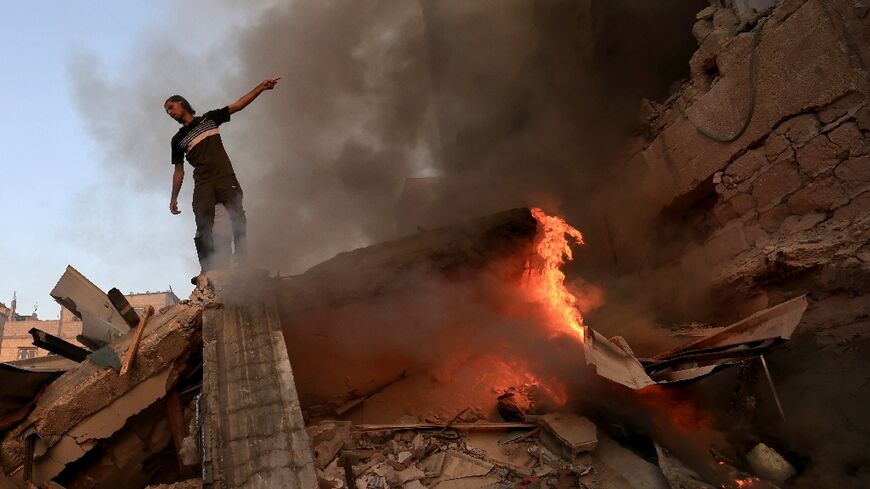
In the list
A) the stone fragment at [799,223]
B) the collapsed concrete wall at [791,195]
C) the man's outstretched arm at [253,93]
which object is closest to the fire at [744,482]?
the collapsed concrete wall at [791,195]

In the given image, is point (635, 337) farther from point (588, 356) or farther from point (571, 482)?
point (571, 482)

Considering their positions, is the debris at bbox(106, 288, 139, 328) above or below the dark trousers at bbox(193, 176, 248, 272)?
below

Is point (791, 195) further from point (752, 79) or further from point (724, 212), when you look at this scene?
point (752, 79)

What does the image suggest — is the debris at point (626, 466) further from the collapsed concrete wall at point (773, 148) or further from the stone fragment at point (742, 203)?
the stone fragment at point (742, 203)

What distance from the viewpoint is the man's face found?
15.8 feet

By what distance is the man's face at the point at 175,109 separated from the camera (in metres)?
4.81

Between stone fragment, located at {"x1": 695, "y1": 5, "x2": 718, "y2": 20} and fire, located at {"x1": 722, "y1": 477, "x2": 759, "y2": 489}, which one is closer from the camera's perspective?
fire, located at {"x1": 722, "y1": 477, "x2": 759, "y2": 489}

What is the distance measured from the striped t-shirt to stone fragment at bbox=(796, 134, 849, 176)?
18.8 ft

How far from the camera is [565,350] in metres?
5.36

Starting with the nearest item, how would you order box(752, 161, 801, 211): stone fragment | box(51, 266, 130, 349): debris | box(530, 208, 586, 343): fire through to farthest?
1. box(752, 161, 801, 211): stone fragment
2. box(51, 266, 130, 349): debris
3. box(530, 208, 586, 343): fire

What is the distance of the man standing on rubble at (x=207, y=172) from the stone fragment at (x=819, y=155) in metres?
5.22

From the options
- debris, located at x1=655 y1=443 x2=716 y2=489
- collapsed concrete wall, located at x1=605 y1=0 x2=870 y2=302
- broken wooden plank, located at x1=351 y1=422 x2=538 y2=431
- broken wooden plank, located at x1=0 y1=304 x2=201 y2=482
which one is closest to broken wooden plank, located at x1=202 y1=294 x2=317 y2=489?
broken wooden plank, located at x1=0 y1=304 x2=201 y2=482

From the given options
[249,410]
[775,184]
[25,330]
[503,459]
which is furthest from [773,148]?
[25,330]

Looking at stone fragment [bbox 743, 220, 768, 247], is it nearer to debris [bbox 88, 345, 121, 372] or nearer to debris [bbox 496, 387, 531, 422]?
debris [bbox 496, 387, 531, 422]
